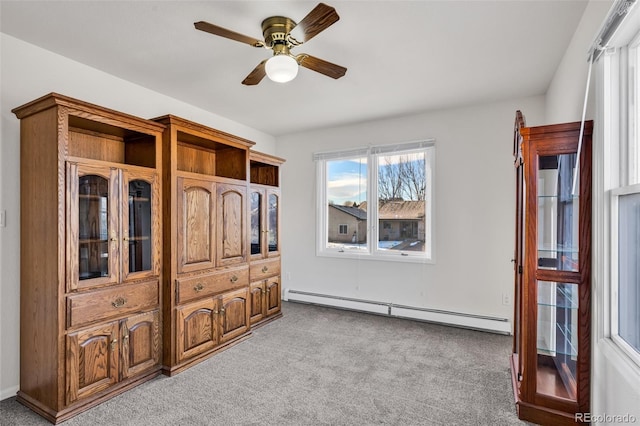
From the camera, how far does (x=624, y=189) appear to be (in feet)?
5.11

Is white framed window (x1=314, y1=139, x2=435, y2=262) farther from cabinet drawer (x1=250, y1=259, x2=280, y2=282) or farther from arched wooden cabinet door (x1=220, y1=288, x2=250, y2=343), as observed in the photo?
arched wooden cabinet door (x1=220, y1=288, x2=250, y2=343)

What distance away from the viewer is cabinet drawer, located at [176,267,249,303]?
2.83 metres

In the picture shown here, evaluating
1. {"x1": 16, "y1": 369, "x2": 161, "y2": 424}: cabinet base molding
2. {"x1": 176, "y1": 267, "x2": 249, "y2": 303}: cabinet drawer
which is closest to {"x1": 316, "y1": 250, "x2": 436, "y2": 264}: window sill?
{"x1": 176, "y1": 267, "x2": 249, "y2": 303}: cabinet drawer

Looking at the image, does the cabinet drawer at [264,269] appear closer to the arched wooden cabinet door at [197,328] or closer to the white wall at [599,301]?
the arched wooden cabinet door at [197,328]

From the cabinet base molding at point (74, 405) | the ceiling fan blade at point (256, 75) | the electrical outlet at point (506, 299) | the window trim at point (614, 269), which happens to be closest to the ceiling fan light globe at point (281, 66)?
the ceiling fan blade at point (256, 75)

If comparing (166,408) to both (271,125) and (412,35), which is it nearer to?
(412,35)

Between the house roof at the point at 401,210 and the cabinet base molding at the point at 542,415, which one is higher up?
the house roof at the point at 401,210

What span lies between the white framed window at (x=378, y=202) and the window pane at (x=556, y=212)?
200 cm

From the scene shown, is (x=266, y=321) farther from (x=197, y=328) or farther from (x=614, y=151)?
(x=614, y=151)

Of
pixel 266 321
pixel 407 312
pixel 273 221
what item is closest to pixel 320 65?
pixel 273 221

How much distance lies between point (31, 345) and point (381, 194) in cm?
374

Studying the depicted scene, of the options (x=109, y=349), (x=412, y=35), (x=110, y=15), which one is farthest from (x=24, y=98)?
(x=412, y=35)

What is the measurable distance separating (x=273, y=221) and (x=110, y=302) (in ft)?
6.99

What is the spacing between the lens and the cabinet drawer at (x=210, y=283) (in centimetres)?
283
